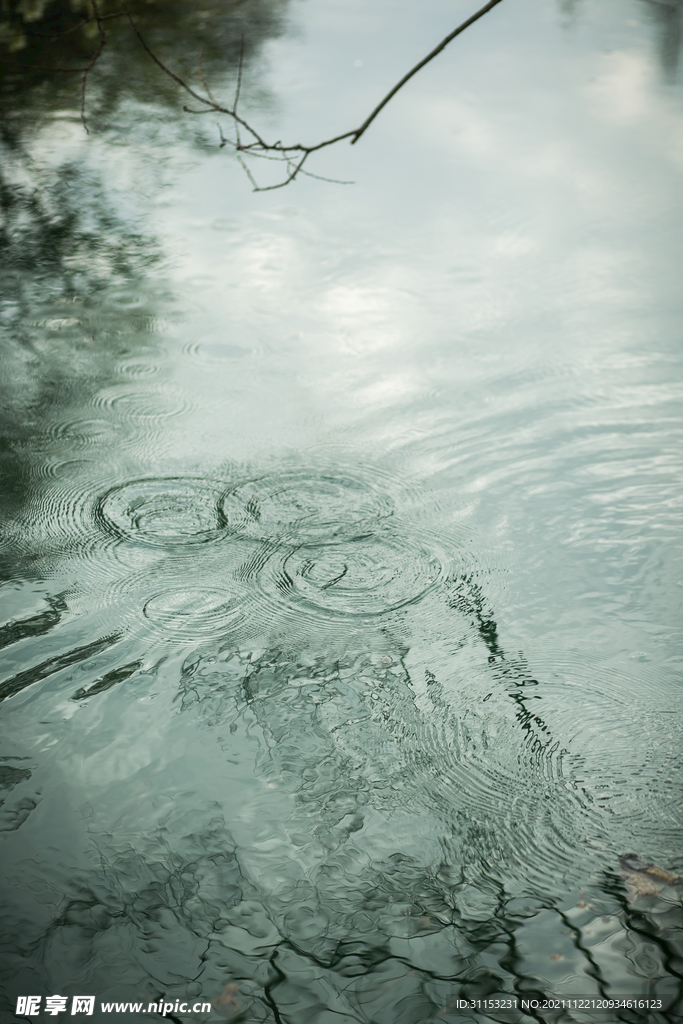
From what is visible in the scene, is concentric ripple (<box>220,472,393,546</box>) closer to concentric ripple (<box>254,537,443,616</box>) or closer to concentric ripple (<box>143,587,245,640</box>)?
concentric ripple (<box>254,537,443,616</box>)

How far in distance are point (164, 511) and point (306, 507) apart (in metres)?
0.48

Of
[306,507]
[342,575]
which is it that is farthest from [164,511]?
[342,575]

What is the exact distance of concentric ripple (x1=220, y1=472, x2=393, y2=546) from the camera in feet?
8.33

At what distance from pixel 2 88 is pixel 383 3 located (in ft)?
11.5

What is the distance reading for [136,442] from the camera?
9.63 feet

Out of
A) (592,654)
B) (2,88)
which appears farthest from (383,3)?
(592,654)

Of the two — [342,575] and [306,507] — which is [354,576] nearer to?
[342,575]

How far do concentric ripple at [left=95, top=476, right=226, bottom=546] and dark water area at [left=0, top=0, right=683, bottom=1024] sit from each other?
0.01 metres

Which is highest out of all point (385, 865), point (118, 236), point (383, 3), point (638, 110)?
point (383, 3)

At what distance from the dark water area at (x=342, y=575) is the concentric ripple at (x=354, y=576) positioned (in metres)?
0.01

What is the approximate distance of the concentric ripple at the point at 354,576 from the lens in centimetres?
227

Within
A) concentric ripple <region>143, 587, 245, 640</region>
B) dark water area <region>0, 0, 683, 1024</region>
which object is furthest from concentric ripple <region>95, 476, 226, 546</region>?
concentric ripple <region>143, 587, 245, 640</region>

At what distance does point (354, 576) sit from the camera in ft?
7.75

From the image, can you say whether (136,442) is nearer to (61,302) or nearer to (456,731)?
(61,302)
